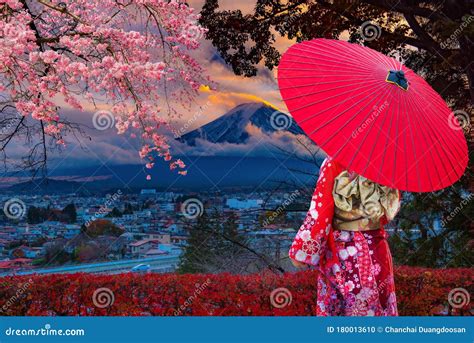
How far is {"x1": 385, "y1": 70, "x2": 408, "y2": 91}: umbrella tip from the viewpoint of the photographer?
268 cm

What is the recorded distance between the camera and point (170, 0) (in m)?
5.19

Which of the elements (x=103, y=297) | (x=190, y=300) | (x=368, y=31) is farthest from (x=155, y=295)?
(x=368, y=31)

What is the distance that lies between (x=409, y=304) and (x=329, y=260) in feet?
7.18

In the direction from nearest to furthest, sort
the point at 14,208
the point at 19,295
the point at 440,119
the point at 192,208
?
the point at 440,119 < the point at 19,295 < the point at 14,208 < the point at 192,208

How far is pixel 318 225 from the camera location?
274 cm

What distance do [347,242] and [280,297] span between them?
171cm

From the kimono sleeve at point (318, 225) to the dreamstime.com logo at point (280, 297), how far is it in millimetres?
1640

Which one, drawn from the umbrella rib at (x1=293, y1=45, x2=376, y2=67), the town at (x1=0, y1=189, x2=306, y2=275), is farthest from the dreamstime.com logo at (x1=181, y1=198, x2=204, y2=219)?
the umbrella rib at (x1=293, y1=45, x2=376, y2=67)

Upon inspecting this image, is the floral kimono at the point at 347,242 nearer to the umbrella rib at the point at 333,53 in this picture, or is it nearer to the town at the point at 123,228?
the umbrella rib at the point at 333,53

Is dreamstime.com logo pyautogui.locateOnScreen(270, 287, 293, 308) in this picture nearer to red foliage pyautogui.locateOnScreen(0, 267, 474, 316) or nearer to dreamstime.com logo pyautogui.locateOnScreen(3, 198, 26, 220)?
red foliage pyautogui.locateOnScreen(0, 267, 474, 316)

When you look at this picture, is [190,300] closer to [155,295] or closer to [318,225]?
[155,295]

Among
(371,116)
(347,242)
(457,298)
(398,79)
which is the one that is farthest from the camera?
(457,298)

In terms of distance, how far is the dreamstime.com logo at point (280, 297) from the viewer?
4.35 m

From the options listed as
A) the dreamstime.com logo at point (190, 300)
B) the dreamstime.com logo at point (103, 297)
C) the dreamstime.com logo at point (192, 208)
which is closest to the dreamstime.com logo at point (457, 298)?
the dreamstime.com logo at point (190, 300)
